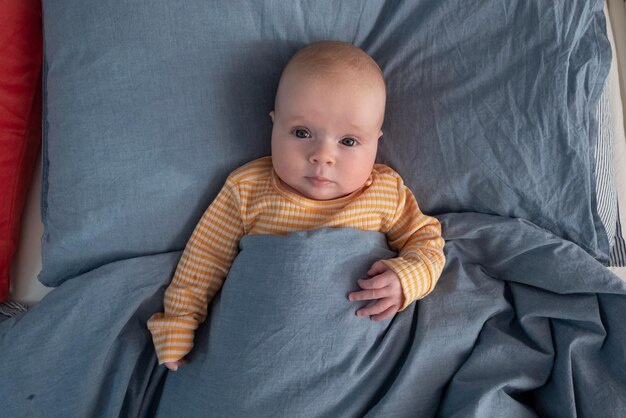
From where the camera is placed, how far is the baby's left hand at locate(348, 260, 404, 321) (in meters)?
0.94

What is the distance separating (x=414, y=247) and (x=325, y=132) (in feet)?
0.96

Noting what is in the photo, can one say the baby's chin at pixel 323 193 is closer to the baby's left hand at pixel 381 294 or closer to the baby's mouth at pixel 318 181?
the baby's mouth at pixel 318 181

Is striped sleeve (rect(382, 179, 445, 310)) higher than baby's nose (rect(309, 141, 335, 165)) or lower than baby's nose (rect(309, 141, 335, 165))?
lower

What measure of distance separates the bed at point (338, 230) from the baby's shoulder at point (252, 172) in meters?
0.03

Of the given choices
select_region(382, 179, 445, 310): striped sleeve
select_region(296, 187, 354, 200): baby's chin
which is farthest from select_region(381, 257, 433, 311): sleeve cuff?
select_region(296, 187, 354, 200): baby's chin

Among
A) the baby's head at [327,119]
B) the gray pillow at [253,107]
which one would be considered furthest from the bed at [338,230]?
the baby's head at [327,119]

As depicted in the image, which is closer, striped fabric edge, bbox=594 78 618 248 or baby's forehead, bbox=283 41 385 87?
baby's forehead, bbox=283 41 385 87

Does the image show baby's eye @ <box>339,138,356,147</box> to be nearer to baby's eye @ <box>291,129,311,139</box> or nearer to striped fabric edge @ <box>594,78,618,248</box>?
baby's eye @ <box>291,129,311,139</box>

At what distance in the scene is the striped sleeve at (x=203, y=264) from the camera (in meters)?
1.04

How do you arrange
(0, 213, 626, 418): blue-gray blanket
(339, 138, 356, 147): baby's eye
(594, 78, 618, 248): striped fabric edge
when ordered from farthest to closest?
(594, 78, 618, 248): striped fabric edge < (339, 138, 356, 147): baby's eye < (0, 213, 626, 418): blue-gray blanket

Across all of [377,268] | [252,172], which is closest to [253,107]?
[252,172]

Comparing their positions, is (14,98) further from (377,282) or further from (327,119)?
(377,282)

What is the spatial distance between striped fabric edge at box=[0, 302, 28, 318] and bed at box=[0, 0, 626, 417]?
88 mm

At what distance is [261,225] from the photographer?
42.1 inches
